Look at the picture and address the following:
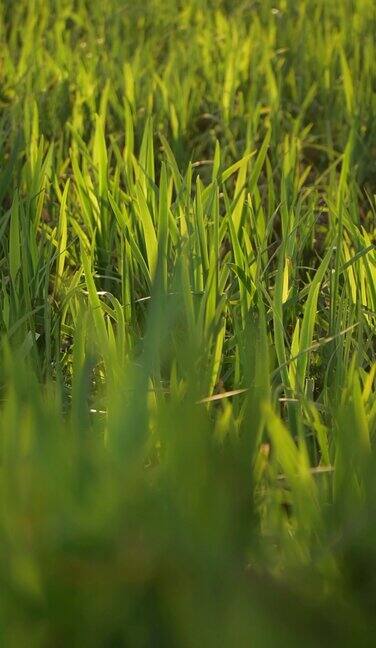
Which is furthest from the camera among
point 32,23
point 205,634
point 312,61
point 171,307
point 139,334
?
point 32,23

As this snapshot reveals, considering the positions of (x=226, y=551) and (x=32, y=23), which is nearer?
(x=226, y=551)

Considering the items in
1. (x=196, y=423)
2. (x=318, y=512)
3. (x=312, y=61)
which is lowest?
(x=312, y=61)

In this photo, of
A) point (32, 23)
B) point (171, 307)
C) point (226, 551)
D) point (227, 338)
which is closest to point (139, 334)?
point (227, 338)

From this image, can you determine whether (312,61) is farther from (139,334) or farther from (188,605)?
(188,605)

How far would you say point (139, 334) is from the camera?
1253 mm

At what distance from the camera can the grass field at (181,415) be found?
56 centimetres

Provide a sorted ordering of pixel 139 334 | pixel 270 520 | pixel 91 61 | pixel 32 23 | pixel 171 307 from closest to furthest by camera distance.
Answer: pixel 270 520, pixel 171 307, pixel 139 334, pixel 91 61, pixel 32 23

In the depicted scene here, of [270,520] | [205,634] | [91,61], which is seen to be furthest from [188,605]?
Result: [91,61]

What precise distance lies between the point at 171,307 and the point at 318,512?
0.21 metres

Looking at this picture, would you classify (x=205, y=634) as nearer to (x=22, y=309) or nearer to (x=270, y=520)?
(x=270, y=520)

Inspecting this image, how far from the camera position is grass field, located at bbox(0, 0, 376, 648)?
1.82 feet

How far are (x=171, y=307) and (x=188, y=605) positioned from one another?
1.08 feet

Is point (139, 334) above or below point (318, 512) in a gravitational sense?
below

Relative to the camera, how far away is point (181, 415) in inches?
23.8
